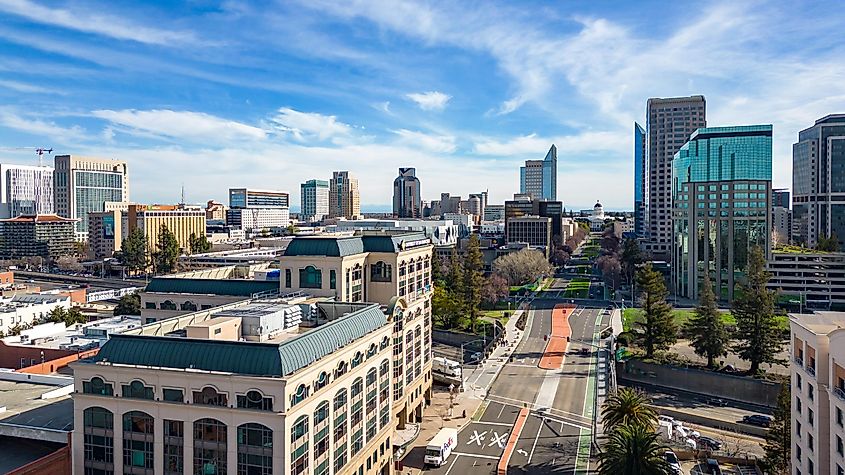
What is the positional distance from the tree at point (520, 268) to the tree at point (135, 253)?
73634 millimetres

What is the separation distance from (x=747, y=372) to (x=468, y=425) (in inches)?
1197

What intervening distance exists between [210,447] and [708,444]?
3499 cm

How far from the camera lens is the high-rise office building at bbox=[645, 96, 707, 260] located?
167 m

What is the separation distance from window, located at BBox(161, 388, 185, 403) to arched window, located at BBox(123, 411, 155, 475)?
1.24m

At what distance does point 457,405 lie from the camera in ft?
175

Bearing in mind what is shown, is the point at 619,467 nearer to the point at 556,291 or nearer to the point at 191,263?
the point at 556,291

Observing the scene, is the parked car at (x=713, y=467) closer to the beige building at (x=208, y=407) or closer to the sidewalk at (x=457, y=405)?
the sidewalk at (x=457, y=405)

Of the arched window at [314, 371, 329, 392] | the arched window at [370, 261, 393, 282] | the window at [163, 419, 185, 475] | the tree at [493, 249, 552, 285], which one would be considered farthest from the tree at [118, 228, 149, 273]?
the arched window at [314, 371, 329, 392]

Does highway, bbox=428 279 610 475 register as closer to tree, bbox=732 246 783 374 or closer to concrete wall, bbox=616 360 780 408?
concrete wall, bbox=616 360 780 408

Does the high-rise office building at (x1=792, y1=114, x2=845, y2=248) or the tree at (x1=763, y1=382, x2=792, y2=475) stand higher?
the high-rise office building at (x1=792, y1=114, x2=845, y2=248)

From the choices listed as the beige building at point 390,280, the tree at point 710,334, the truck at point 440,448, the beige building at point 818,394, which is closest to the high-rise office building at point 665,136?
the tree at point 710,334

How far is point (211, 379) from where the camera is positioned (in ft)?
85.9

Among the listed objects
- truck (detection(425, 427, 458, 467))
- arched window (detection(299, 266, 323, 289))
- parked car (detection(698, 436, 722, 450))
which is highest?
arched window (detection(299, 266, 323, 289))

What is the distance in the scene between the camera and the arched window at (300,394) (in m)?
26.4
